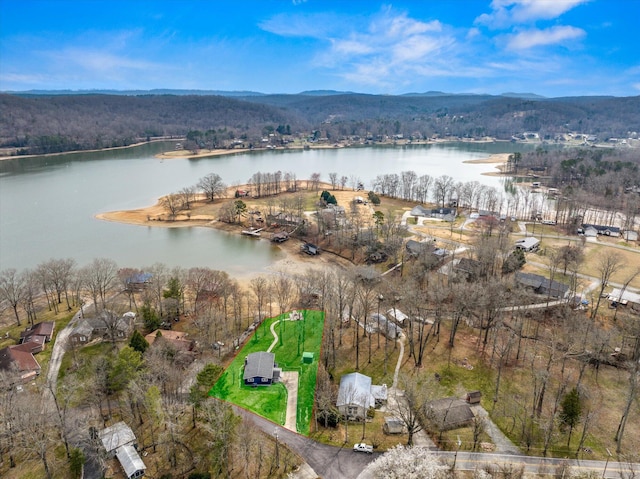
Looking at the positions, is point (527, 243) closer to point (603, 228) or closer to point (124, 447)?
point (603, 228)

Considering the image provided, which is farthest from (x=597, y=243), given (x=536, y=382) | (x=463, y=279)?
(x=536, y=382)

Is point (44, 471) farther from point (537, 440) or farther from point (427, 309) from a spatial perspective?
point (427, 309)

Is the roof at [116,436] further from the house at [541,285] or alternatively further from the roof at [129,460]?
the house at [541,285]

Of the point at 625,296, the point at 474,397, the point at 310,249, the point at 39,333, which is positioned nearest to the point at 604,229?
the point at 625,296

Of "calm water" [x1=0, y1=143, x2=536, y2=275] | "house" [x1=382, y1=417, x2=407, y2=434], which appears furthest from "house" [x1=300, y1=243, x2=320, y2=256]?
"house" [x1=382, y1=417, x2=407, y2=434]

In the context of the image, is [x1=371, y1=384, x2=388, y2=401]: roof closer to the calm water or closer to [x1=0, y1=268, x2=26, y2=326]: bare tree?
the calm water
